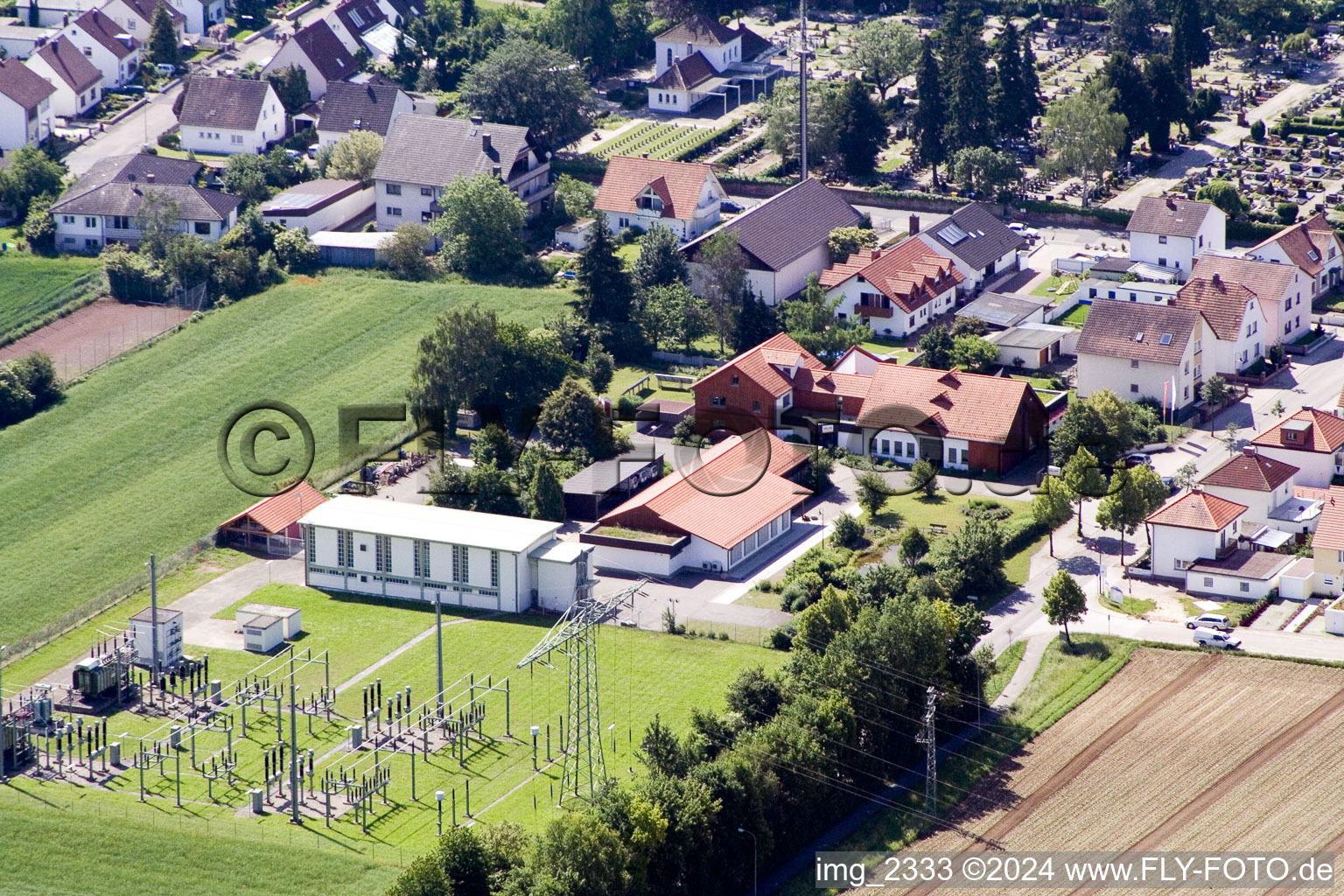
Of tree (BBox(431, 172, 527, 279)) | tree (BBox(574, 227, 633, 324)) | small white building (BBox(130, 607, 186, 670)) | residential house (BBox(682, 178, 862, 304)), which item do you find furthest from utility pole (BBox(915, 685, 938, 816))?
tree (BBox(431, 172, 527, 279))

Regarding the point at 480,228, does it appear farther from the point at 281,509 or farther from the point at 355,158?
the point at 281,509

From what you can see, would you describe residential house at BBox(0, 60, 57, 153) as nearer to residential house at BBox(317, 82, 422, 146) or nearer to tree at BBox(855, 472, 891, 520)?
residential house at BBox(317, 82, 422, 146)

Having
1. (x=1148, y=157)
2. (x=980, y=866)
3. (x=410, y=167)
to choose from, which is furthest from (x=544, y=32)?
(x=980, y=866)

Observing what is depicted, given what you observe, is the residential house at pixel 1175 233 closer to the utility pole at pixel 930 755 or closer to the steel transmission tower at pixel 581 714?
the utility pole at pixel 930 755

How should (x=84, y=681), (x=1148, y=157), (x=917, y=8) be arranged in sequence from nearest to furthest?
(x=84, y=681), (x=1148, y=157), (x=917, y=8)

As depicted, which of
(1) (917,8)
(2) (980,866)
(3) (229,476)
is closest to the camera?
(2) (980,866)

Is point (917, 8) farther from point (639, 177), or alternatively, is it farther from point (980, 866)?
point (980, 866)
